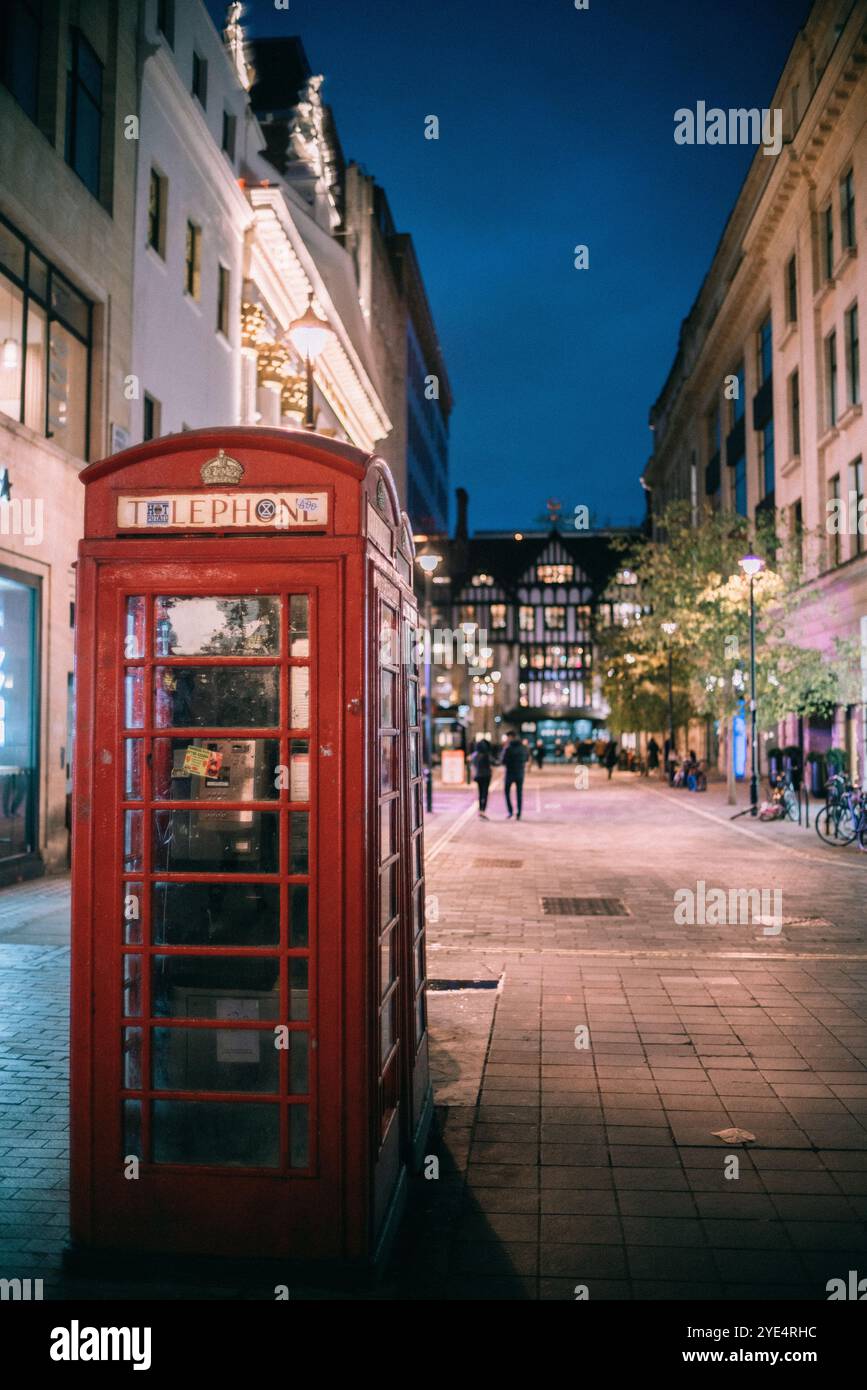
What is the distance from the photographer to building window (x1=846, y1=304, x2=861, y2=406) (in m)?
28.4

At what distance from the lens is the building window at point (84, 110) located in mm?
15195

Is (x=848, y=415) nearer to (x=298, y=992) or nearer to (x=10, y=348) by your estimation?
(x=10, y=348)

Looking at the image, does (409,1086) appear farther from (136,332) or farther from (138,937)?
(136,332)

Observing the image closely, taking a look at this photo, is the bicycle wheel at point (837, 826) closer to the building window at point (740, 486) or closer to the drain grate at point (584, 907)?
the drain grate at point (584, 907)

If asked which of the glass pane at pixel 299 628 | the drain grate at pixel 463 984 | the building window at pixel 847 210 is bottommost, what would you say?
the drain grate at pixel 463 984

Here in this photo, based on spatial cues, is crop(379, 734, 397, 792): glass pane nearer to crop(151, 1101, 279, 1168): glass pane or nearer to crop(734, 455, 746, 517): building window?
crop(151, 1101, 279, 1168): glass pane

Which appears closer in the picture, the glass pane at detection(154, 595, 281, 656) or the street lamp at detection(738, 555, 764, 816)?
the glass pane at detection(154, 595, 281, 656)

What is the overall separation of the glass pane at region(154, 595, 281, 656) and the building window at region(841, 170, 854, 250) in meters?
30.4

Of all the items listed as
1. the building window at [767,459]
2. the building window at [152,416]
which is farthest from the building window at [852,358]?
the building window at [152,416]

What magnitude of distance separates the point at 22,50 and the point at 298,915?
14.8 m

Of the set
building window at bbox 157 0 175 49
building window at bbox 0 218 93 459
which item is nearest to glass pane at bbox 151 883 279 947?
building window at bbox 0 218 93 459

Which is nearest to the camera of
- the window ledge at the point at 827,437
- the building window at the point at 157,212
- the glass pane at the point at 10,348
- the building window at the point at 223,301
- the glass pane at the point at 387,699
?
the glass pane at the point at 387,699

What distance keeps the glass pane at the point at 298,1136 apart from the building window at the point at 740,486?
44725mm
